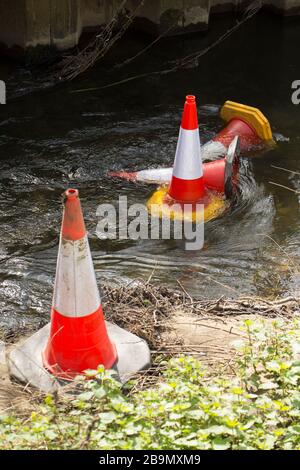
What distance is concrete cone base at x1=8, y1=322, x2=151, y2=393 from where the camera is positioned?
4215 millimetres

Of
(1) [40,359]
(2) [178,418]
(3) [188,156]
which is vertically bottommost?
(1) [40,359]

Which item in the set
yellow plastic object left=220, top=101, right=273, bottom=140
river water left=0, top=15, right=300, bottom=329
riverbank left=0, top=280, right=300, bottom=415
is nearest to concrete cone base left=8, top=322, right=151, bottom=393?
riverbank left=0, top=280, right=300, bottom=415

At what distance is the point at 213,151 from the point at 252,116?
623mm

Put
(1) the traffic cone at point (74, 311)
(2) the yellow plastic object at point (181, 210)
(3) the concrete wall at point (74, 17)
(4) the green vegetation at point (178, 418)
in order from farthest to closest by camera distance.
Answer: (3) the concrete wall at point (74, 17) < (2) the yellow plastic object at point (181, 210) < (1) the traffic cone at point (74, 311) < (4) the green vegetation at point (178, 418)

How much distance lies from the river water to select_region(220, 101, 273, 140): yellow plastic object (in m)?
0.24

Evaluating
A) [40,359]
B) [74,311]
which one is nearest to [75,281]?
[74,311]

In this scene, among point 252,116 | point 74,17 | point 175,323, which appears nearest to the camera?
point 175,323

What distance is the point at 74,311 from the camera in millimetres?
4160

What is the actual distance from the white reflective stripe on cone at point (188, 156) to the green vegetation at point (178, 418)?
279 cm

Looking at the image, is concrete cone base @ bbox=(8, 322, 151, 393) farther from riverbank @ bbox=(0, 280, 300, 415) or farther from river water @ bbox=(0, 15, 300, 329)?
river water @ bbox=(0, 15, 300, 329)

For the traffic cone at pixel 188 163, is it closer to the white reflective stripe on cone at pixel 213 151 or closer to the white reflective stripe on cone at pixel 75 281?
the white reflective stripe on cone at pixel 213 151

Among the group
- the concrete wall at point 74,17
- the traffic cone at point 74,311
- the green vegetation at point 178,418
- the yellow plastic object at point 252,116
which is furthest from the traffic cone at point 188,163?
the concrete wall at point 74,17

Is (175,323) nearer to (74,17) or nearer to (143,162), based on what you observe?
(143,162)

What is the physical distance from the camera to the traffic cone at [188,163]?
623cm
